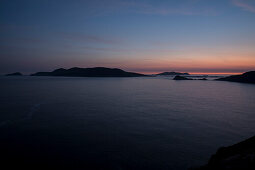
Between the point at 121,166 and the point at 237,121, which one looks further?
the point at 237,121

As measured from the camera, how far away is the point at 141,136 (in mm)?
10211

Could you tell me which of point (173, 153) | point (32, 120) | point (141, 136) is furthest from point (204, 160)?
point (32, 120)

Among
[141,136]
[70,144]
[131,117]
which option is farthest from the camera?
[131,117]

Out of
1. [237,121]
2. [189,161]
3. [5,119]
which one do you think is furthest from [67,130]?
[237,121]

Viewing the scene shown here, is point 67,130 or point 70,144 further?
point 67,130

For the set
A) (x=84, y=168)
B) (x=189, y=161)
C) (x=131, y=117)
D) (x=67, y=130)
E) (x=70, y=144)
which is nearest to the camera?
(x=84, y=168)

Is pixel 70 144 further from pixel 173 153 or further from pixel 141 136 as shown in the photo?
pixel 173 153

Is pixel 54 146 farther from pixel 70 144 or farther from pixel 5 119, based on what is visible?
pixel 5 119

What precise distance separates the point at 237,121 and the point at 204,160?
8751mm

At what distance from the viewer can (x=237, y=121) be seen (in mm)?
13586

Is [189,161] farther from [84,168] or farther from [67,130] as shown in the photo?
[67,130]

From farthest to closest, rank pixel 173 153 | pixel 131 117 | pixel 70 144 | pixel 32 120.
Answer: pixel 131 117
pixel 32 120
pixel 70 144
pixel 173 153

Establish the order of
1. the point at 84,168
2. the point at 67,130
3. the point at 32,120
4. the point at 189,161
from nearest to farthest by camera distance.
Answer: the point at 84,168 → the point at 189,161 → the point at 67,130 → the point at 32,120

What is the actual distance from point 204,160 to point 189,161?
0.81 m
